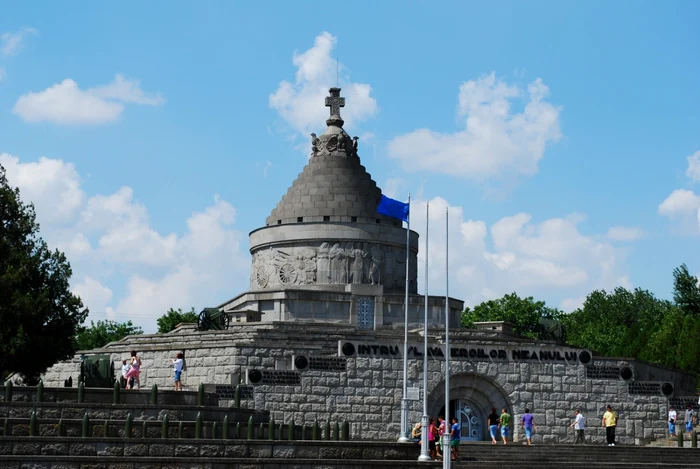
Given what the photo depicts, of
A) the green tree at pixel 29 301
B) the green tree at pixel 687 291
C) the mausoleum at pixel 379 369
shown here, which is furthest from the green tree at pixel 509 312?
the green tree at pixel 29 301

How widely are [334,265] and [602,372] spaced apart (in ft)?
42.6

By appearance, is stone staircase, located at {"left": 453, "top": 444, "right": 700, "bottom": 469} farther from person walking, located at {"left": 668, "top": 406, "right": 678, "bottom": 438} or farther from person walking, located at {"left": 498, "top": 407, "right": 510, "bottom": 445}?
person walking, located at {"left": 668, "top": 406, "right": 678, "bottom": 438}

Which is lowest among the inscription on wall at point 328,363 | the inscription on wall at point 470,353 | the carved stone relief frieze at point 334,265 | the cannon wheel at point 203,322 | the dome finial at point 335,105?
the inscription on wall at point 328,363

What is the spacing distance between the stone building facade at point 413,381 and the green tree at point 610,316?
3471 cm

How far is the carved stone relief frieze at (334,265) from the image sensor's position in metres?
46.2

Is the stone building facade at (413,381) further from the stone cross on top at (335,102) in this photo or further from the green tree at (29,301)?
the stone cross on top at (335,102)

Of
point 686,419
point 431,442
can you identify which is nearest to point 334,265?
point 686,419

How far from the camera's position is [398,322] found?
43.9 meters

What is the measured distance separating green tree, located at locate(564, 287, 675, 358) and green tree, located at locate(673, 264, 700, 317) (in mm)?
10738

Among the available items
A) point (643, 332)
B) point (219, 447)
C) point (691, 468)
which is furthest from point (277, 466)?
point (643, 332)

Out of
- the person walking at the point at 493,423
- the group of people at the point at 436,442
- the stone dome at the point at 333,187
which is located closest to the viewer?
the group of people at the point at 436,442

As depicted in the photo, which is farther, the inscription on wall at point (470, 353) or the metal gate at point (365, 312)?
the metal gate at point (365, 312)

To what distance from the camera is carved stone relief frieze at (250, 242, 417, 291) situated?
4625 centimetres

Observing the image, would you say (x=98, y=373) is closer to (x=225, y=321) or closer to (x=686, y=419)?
(x=225, y=321)
